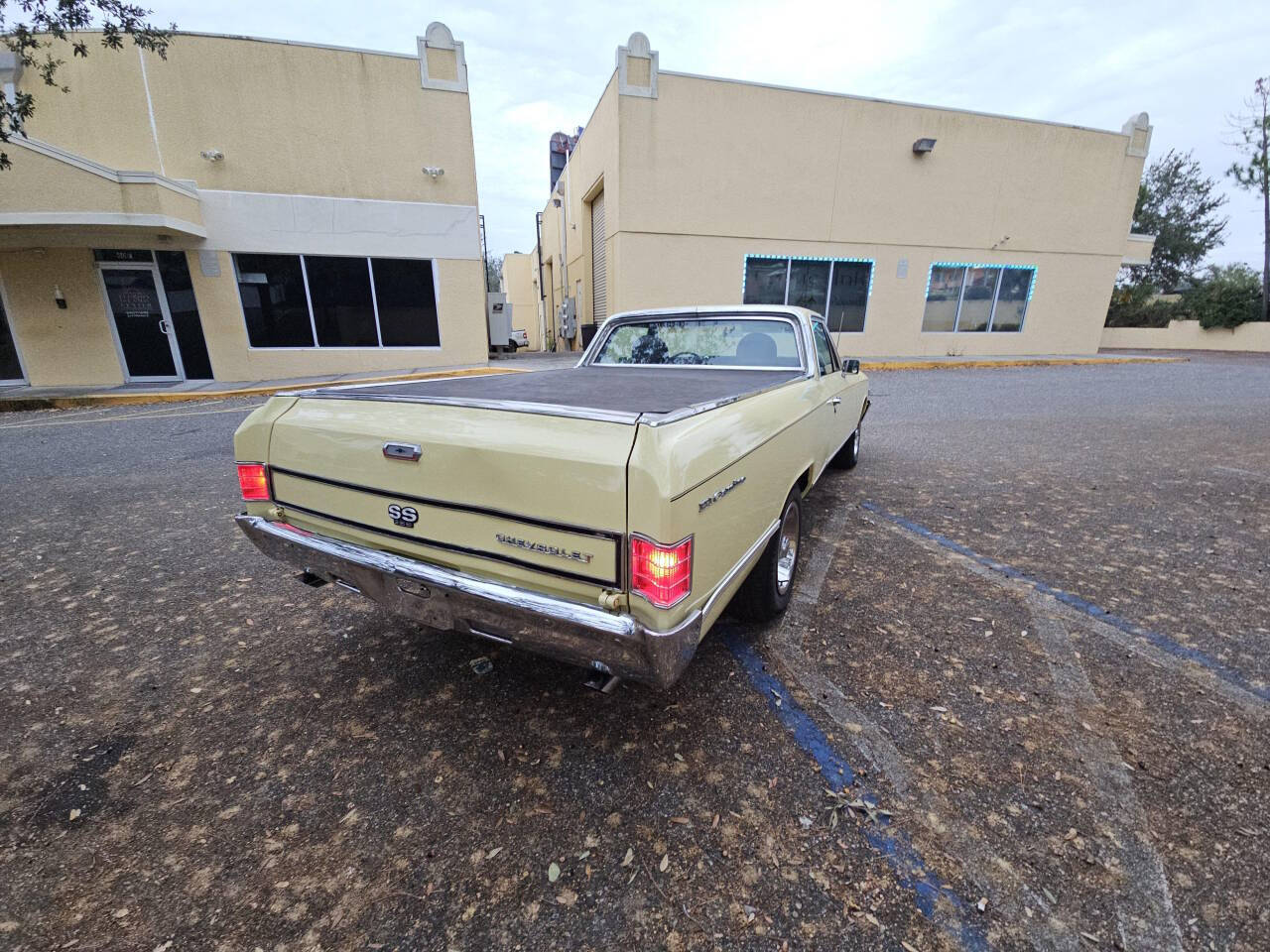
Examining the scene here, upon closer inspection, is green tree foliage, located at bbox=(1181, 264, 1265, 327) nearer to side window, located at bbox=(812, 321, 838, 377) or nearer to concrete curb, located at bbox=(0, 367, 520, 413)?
side window, located at bbox=(812, 321, 838, 377)

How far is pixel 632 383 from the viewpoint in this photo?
10.7ft

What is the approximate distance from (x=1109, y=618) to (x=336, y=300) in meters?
14.3

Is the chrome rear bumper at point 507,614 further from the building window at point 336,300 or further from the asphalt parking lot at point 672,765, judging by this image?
the building window at point 336,300

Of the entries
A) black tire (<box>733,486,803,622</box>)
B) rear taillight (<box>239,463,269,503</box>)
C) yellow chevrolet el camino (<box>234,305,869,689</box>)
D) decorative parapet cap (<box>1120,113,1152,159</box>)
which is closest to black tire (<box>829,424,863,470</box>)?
black tire (<box>733,486,803,622</box>)

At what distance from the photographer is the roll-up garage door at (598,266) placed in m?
17.2

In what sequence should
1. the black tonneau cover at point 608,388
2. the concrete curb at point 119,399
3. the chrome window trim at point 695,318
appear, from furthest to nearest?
the concrete curb at point 119,399 < the chrome window trim at point 695,318 < the black tonneau cover at point 608,388

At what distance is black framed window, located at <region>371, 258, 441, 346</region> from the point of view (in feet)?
42.4

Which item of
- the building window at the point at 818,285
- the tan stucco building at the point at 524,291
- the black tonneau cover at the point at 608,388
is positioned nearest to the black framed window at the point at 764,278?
the building window at the point at 818,285

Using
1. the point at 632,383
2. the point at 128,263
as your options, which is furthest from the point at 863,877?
the point at 128,263

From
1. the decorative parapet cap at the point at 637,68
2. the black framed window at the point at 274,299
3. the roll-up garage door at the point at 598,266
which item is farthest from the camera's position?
the roll-up garage door at the point at 598,266

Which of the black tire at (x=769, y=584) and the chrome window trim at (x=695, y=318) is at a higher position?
the chrome window trim at (x=695, y=318)

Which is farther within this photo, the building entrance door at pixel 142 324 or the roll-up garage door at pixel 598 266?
the roll-up garage door at pixel 598 266

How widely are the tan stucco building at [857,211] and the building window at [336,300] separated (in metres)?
5.34

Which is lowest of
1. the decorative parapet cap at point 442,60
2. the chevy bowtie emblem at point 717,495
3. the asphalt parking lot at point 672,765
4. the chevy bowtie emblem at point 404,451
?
the asphalt parking lot at point 672,765
